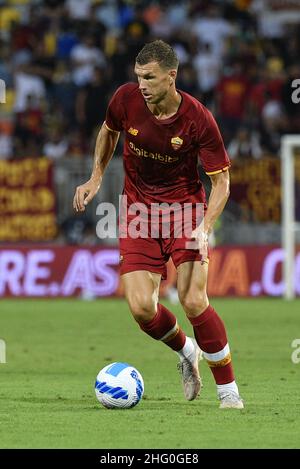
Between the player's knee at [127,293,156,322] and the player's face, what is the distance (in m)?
1.33

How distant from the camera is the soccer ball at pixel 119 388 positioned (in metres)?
8.34

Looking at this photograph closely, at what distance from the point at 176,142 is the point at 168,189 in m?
0.40

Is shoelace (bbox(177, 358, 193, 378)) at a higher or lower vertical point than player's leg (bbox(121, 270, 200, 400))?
lower

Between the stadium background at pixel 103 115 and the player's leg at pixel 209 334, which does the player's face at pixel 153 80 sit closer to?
the player's leg at pixel 209 334

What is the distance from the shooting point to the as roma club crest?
8641 mm

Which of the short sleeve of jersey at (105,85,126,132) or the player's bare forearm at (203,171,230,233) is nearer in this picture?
the player's bare forearm at (203,171,230,233)

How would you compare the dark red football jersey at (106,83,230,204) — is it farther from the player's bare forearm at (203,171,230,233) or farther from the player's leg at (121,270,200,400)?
the player's leg at (121,270,200,400)

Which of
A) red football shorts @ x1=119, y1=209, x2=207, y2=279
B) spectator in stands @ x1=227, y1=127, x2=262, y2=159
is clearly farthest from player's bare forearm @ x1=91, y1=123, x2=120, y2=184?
spectator in stands @ x1=227, y1=127, x2=262, y2=159

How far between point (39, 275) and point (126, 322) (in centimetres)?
443

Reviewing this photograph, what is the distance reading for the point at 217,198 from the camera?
8.51m

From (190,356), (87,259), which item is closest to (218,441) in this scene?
(190,356)

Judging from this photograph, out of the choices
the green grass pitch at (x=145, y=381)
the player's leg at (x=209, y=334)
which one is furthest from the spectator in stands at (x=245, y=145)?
the player's leg at (x=209, y=334)

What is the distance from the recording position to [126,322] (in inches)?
641

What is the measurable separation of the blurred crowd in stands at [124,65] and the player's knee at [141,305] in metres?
11.6
